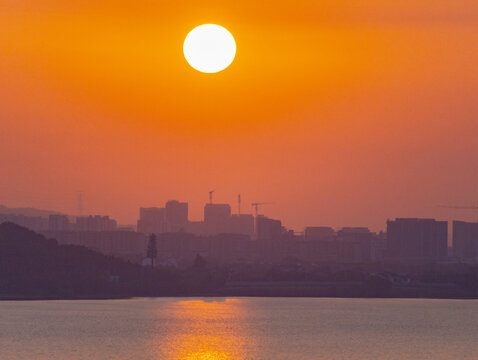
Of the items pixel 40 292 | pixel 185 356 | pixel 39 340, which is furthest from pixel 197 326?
pixel 40 292

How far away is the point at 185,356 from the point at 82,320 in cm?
4493

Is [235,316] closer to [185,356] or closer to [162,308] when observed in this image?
[162,308]

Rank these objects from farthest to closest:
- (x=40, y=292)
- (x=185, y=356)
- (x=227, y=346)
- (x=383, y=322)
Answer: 1. (x=40, y=292)
2. (x=383, y=322)
3. (x=227, y=346)
4. (x=185, y=356)

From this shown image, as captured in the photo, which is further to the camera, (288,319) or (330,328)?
(288,319)

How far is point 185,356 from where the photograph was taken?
92250 mm

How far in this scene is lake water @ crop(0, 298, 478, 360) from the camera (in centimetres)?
9625

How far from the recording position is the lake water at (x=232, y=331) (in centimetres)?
9625

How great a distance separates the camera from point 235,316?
143375 mm

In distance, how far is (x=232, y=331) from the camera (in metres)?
119

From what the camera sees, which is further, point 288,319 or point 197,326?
point 288,319

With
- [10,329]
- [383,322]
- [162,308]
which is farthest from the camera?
[162,308]

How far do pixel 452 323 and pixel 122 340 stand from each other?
51340mm

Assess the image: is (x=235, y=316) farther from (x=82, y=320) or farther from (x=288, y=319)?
(x=82, y=320)

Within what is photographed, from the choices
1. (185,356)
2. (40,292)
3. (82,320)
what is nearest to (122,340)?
(185,356)
